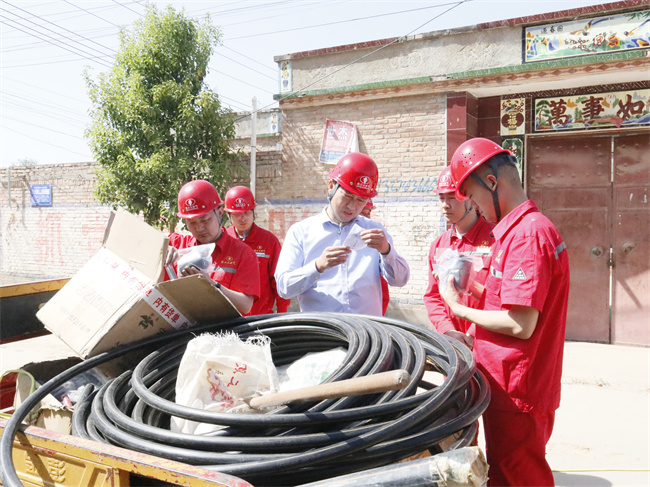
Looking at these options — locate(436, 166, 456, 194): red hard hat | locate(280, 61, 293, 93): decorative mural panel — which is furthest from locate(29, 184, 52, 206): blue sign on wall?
locate(436, 166, 456, 194): red hard hat

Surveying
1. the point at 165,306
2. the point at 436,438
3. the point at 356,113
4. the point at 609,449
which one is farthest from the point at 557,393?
the point at 356,113

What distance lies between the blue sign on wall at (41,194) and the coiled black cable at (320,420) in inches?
506

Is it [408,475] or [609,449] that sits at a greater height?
[408,475]

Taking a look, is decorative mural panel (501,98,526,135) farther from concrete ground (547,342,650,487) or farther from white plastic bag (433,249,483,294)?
white plastic bag (433,249,483,294)

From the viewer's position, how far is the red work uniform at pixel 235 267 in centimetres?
327

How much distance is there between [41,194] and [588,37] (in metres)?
12.7

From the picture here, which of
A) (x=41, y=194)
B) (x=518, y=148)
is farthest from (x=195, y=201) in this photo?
(x=41, y=194)

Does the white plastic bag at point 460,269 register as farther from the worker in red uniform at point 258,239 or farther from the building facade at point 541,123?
the building facade at point 541,123

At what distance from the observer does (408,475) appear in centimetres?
122

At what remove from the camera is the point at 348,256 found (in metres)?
2.70

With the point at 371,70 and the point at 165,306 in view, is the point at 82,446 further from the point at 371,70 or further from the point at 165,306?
the point at 371,70

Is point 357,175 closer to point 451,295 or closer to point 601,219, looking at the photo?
point 451,295

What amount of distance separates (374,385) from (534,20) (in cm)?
734

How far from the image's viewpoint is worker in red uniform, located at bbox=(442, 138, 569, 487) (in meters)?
2.01
